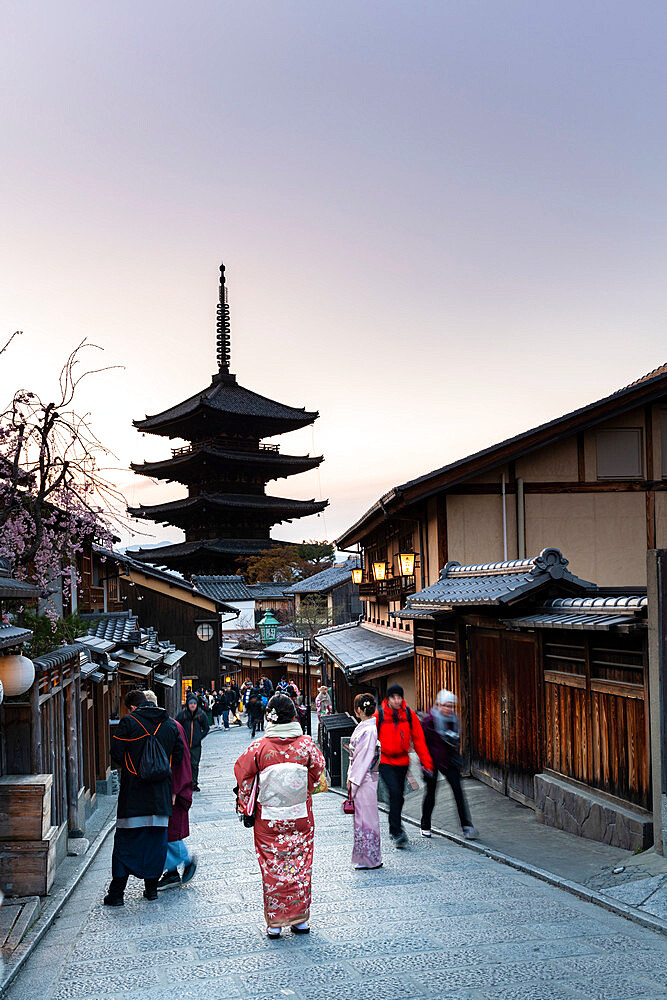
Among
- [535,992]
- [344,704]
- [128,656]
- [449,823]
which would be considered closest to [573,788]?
[449,823]

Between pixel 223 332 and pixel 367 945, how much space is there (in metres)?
58.4

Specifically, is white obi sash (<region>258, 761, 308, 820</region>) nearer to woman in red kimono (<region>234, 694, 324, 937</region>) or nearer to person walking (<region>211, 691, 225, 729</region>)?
woman in red kimono (<region>234, 694, 324, 937</region>)

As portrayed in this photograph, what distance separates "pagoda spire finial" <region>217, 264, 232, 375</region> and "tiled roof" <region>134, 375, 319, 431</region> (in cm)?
274

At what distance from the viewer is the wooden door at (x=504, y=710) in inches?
380

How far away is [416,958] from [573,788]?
145 inches

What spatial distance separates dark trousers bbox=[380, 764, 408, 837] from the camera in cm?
827

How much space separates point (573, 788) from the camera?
8336 mm

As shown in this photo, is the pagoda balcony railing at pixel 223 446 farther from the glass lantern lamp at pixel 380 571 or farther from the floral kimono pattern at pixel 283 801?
the floral kimono pattern at pixel 283 801

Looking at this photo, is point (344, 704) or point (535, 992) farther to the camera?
point (344, 704)

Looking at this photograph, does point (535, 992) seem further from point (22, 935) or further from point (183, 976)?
point (22, 935)

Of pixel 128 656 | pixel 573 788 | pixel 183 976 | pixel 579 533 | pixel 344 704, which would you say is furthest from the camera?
pixel 344 704

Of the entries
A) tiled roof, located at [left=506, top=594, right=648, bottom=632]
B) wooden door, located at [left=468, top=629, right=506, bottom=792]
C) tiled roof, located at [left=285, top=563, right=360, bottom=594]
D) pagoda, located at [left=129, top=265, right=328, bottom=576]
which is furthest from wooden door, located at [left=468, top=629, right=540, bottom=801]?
pagoda, located at [left=129, top=265, right=328, bottom=576]

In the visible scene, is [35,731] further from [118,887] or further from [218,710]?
[218,710]

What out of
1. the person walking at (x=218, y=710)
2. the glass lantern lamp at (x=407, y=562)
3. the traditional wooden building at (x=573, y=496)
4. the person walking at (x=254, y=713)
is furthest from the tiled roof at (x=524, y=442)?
the person walking at (x=218, y=710)
